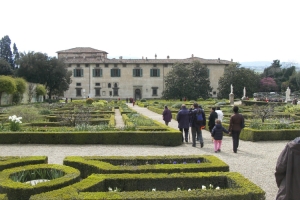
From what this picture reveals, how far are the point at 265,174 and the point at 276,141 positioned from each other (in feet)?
17.1

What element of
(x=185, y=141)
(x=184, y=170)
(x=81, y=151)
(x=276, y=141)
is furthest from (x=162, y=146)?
(x=184, y=170)

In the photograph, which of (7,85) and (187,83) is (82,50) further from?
(7,85)

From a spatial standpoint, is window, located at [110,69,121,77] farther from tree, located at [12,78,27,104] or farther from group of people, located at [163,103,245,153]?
group of people, located at [163,103,245,153]

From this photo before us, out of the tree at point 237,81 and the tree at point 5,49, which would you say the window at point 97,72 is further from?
the tree at point 5,49

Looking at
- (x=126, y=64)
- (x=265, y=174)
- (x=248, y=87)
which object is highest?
(x=126, y=64)

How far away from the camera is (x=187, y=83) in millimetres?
44906

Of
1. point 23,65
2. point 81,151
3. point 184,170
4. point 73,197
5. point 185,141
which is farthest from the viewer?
point 23,65

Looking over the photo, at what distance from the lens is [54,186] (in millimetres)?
5059

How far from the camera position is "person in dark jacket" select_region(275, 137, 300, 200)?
3.05 m

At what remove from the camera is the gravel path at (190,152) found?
7723mm

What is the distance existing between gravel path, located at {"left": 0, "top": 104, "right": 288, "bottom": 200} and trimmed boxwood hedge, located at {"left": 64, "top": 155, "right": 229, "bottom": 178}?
928 mm

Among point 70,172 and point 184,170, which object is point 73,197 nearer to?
point 70,172

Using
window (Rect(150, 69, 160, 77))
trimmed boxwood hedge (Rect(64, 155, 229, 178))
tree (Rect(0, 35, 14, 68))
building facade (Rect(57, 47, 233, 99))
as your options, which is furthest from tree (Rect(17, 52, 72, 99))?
trimmed boxwood hedge (Rect(64, 155, 229, 178))

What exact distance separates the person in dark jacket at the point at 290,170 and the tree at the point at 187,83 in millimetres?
41932
